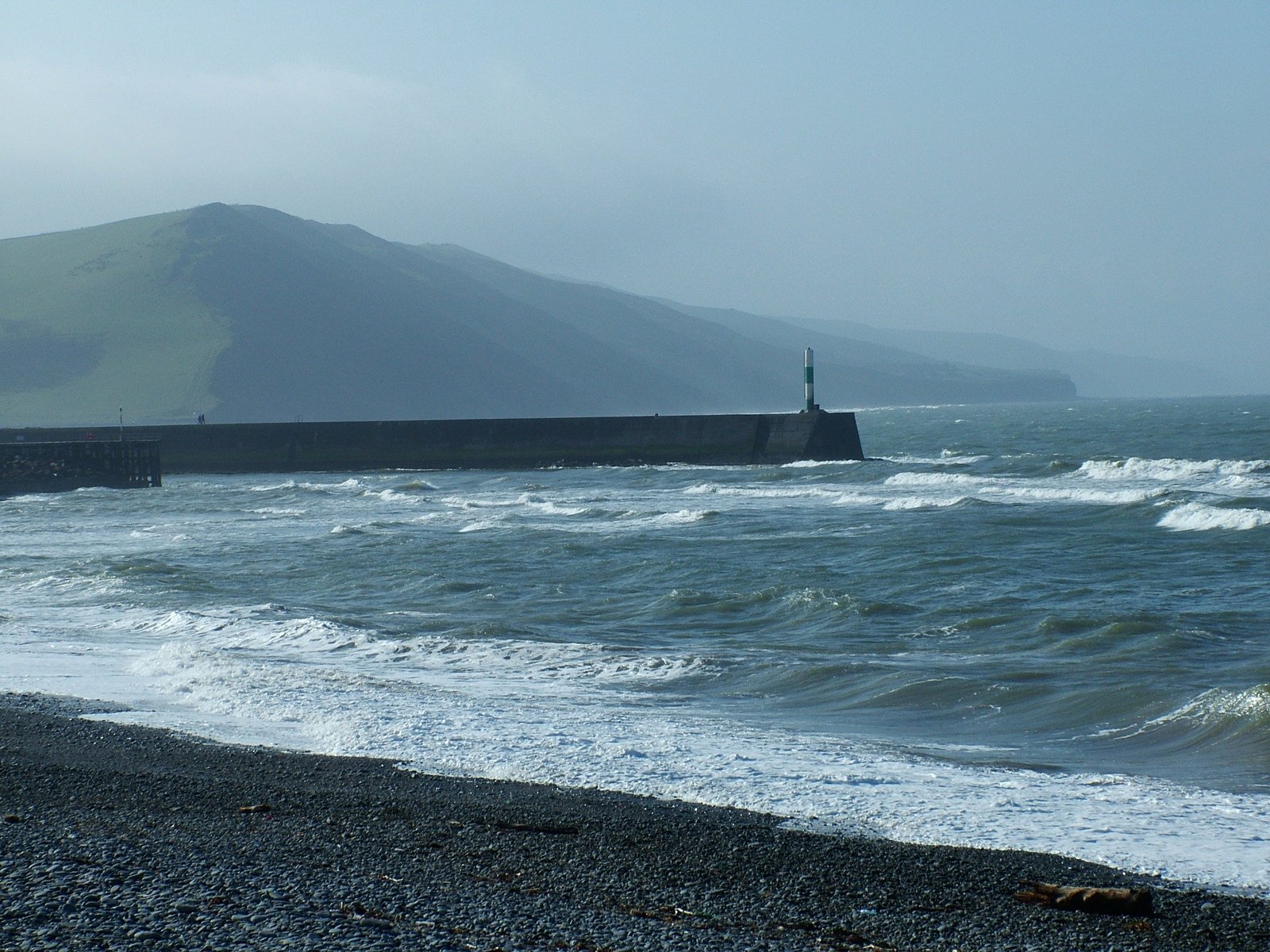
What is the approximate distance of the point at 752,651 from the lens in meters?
10.7

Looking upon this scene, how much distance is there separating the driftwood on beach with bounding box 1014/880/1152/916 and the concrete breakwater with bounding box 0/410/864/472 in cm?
3646

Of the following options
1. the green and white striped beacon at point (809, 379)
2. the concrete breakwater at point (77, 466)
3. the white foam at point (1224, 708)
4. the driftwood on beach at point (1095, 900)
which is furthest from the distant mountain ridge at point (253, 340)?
the driftwood on beach at point (1095, 900)

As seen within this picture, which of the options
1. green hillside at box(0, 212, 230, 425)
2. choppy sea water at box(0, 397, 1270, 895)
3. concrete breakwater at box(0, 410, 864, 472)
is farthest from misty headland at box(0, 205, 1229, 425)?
choppy sea water at box(0, 397, 1270, 895)

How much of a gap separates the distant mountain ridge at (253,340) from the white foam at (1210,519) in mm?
100649

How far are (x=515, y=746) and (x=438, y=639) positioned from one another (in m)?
4.21

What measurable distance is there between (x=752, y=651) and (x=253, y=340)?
437ft

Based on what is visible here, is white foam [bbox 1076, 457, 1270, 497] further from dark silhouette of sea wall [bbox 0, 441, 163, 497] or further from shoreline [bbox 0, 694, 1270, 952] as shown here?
shoreline [bbox 0, 694, 1270, 952]

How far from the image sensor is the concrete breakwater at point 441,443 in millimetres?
42000

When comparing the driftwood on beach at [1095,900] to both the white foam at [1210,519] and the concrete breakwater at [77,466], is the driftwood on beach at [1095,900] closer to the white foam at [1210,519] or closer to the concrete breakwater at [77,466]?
the white foam at [1210,519]

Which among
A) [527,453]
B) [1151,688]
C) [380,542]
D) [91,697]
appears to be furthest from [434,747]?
[527,453]

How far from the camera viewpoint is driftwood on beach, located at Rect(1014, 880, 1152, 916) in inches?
175

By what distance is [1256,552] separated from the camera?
1728cm

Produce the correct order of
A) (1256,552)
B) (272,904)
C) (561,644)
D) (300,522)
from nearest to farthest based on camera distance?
(272,904) → (561,644) → (1256,552) → (300,522)

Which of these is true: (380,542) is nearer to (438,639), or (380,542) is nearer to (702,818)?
(438,639)
